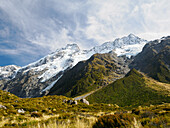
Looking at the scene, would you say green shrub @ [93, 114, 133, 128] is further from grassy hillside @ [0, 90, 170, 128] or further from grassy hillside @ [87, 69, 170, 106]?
grassy hillside @ [87, 69, 170, 106]

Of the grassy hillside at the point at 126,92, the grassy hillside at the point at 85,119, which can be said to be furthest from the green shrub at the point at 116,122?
the grassy hillside at the point at 126,92

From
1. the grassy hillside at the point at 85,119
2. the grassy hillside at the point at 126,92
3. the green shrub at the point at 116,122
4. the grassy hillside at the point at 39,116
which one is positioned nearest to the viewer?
the green shrub at the point at 116,122

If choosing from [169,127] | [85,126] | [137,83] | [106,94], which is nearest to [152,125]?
[169,127]

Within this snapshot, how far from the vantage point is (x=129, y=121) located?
20.2 ft


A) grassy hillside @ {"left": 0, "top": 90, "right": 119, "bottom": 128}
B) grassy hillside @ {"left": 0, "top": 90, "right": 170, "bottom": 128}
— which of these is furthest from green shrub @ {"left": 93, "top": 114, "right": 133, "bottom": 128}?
grassy hillside @ {"left": 0, "top": 90, "right": 119, "bottom": 128}

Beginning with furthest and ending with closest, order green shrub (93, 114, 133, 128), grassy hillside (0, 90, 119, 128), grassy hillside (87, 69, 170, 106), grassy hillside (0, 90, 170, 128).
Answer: grassy hillside (87, 69, 170, 106) < grassy hillside (0, 90, 119, 128) < grassy hillside (0, 90, 170, 128) < green shrub (93, 114, 133, 128)

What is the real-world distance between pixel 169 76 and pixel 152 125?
798 feet

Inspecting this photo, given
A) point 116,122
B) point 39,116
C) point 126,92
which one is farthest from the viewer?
point 126,92

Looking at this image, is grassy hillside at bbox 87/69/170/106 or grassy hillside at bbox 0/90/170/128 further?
grassy hillside at bbox 87/69/170/106

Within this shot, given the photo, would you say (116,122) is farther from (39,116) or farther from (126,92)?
(126,92)

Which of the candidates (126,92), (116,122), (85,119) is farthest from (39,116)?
(126,92)

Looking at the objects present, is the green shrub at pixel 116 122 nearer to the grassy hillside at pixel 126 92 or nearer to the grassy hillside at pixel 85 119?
the grassy hillside at pixel 85 119

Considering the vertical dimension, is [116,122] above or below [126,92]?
below

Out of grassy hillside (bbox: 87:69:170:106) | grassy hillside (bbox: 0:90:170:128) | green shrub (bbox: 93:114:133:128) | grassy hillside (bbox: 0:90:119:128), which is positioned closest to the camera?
green shrub (bbox: 93:114:133:128)
